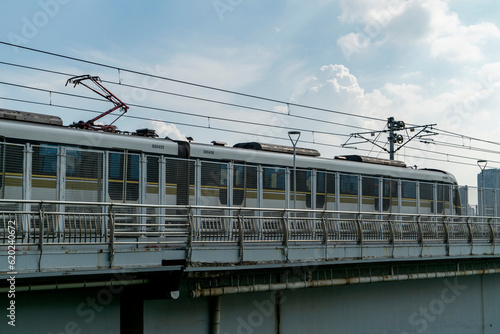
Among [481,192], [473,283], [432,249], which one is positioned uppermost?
[481,192]

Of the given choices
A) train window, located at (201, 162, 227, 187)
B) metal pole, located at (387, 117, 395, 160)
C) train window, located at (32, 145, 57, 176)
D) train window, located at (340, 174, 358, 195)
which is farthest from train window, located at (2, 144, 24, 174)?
metal pole, located at (387, 117, 395, 160)

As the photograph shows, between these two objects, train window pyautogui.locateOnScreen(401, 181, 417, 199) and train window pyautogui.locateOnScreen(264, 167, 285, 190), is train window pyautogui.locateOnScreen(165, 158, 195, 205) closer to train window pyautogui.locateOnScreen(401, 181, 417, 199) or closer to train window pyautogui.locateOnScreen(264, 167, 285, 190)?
train window pyautogui.locateOnScreen(264, 167, 285, 190)

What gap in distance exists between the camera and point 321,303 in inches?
643

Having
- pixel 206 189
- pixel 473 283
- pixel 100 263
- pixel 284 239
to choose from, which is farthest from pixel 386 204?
pixel 100 263

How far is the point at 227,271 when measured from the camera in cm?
1329

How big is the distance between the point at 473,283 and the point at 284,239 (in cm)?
1097

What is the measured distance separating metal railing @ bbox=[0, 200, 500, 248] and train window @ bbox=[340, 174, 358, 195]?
4.49 metres

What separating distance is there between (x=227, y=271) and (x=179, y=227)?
3.86 metres

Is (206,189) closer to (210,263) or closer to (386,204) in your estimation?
(210,263)

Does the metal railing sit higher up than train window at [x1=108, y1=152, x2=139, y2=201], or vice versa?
train window at [x1=108, y1=152, x2=139, y2=201]

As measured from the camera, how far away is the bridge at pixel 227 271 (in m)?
10.9

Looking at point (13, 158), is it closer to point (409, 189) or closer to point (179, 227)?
point (179, 227)

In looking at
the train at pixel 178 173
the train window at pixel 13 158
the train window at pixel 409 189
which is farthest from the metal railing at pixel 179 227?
the train window at pixel 409 189

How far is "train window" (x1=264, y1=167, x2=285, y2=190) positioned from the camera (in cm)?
2167
